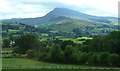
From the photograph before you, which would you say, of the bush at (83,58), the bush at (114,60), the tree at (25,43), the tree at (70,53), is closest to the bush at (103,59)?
the bush at (114,60)

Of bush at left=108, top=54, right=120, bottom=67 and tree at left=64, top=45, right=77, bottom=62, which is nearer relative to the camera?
bush at left=108, top=54, right=120, bottom=67

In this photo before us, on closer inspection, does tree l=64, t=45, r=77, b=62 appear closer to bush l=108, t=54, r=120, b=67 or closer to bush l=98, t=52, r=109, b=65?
bush l=98, t=52, r=109, b=65

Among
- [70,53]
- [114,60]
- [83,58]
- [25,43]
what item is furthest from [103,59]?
[25,43]

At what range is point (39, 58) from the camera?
9269 centimetres

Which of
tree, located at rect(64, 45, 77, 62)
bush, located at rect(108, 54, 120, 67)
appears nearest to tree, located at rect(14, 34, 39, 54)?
tree, located at rect(64, 45, 77, 62)

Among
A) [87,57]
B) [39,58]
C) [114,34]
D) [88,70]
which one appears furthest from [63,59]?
[114,34]

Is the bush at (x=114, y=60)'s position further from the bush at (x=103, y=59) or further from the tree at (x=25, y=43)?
the tree at (x=25, y=43)

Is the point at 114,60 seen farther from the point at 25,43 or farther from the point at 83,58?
the point at 25,43

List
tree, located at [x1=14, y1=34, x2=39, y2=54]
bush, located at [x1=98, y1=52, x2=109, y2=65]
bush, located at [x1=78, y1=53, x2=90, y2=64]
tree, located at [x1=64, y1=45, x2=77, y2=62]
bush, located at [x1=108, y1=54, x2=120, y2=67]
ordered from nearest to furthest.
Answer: bush, located at [x1=108, y1=54, x2=120, y2=67], bush, located at [x1=98, y1=52, x2=109, y2=65], bush, located at [x1=78, y1=53, x2=90, y2=64], tree, located at [x1=64, y1=45, x2=77, y2=62], tree, located at [x1=14, y1=34, x2=39, y2=54]

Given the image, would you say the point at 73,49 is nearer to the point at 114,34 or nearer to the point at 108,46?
the point at 108,46

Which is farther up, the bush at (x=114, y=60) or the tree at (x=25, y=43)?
the bush at (x=114, y=60)

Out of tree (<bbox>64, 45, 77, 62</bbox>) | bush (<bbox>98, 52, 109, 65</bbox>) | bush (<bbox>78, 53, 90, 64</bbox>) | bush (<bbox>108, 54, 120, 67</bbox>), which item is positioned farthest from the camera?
tree (<bbox>64, 45, 77, 62</bbox>)

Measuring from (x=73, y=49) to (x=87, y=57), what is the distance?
7.66 m

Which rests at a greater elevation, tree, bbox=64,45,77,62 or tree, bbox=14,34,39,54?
tree, bbox=64,45,77,62
